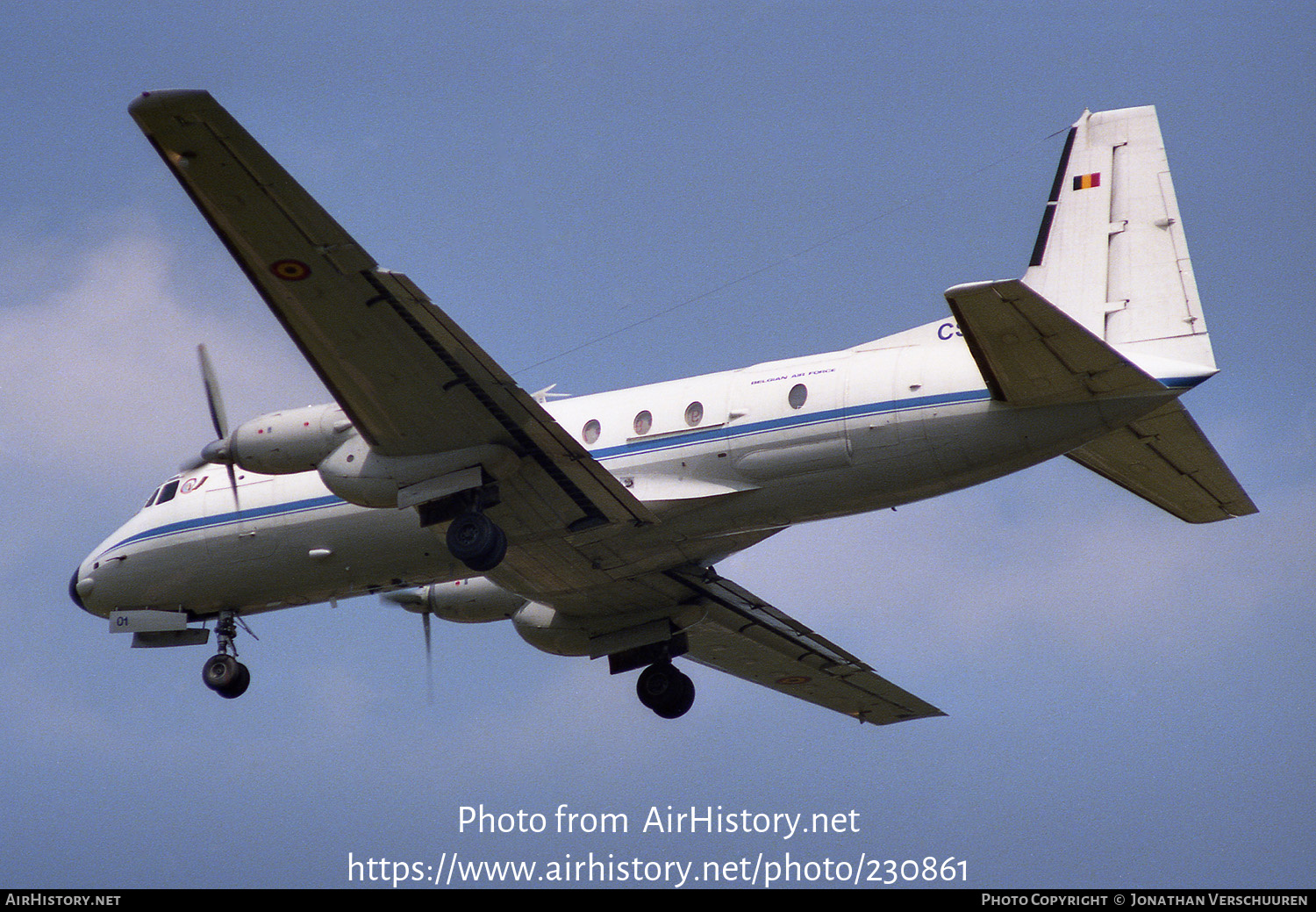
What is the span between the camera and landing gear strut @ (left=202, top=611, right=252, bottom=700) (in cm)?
2517

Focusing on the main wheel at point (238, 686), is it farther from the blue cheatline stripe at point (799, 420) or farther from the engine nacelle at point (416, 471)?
the blue cheatline stripe at point (799, 420)

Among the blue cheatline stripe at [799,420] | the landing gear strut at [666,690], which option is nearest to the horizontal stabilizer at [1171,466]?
the blue cheatline stripe at [799,420]

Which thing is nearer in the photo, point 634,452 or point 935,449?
point 935,449

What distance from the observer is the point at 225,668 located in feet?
82.7

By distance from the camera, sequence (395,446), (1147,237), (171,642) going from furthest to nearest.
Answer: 1. (171,642)
2. (395,446)
3. (1147,237)

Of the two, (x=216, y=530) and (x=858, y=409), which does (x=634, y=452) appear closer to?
(x=858, y=409)

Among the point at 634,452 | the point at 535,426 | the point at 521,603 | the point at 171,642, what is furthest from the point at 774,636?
the point at 171,642

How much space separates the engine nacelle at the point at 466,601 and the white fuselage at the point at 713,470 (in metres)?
2.63

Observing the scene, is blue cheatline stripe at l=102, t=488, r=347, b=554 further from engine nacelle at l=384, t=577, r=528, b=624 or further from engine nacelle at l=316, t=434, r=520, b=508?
engine nacelle at l=384, t=577, r=528, b=624

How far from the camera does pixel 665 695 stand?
26016 mm

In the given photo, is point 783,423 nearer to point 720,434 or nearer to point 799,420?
point 799,420

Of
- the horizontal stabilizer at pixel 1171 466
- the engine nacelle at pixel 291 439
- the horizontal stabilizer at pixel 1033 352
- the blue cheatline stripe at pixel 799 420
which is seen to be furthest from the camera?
the engine nacelle at pixel 291 439

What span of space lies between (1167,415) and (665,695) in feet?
33.9

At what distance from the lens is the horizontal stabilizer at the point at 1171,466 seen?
19.5 meters
